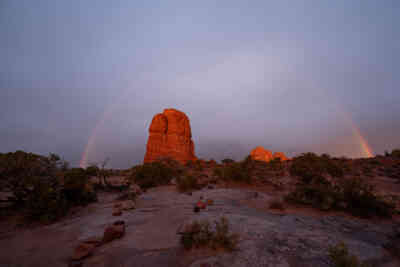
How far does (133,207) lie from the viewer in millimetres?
4695

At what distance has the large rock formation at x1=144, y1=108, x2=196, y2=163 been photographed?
3878cm

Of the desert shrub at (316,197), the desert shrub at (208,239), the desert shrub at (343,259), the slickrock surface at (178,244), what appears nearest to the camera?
the desert shrub at (343,259)

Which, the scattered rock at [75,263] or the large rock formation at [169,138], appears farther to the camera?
the large rock formation at [169,138]

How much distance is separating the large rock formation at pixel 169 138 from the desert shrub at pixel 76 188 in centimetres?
3233

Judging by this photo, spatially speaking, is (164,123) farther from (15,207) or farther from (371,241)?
(371,241)

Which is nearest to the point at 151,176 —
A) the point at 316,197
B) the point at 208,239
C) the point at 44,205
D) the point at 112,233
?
the point at 44,205

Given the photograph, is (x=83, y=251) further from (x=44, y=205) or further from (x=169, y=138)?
(x=169, y=138)

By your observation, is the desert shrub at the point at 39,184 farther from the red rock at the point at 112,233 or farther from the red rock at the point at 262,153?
the red rock at the point at 262,153

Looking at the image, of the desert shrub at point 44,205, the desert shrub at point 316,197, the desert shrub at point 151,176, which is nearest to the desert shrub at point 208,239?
the desert shrub at point 316,197

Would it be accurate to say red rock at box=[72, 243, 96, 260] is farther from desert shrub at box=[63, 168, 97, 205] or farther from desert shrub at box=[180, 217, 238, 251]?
desert shrub at box=[63, 168, 97, 205]

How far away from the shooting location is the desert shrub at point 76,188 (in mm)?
5125

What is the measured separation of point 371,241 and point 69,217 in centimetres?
653

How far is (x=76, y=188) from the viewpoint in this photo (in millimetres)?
5230

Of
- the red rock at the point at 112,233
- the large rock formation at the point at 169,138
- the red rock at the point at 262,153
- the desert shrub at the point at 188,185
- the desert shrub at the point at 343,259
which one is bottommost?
the desert shrub at the point at 188,185
